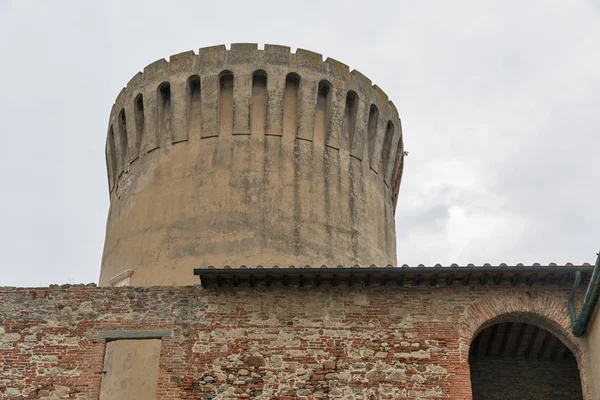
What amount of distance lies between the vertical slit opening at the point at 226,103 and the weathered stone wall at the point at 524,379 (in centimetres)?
770

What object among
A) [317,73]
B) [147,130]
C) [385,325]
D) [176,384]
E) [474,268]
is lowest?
[176,384]

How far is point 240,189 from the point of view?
1938 cm

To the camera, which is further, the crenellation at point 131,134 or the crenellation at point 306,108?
the crenellation at point 131,134

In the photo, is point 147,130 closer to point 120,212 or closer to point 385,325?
point 120,212

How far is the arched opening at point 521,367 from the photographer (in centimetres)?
1675

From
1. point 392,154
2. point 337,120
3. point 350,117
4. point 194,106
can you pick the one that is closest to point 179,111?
point 194,106

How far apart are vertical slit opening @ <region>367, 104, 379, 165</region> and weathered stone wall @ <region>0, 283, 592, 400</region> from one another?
266 inches

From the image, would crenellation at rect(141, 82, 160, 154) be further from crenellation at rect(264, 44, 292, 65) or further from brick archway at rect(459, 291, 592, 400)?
brick archway at rect(459, 291, 592, 400)

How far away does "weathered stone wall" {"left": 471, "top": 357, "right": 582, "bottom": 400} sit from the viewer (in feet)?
55.4

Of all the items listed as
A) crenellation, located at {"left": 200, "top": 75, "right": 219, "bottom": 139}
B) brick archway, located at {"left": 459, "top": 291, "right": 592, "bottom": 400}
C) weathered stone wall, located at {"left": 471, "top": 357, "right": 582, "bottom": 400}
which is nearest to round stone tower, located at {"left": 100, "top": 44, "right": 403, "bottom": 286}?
crenellation, located at {"left": 200, "top": 75, "right": 219, "bottom": 139}

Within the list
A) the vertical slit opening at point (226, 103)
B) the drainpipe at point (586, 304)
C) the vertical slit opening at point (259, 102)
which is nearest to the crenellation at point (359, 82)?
the vertical slit opening at point (259, 102)

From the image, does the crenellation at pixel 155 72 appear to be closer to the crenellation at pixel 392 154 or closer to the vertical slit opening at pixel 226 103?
the vertical slit opening at pixel 226 103

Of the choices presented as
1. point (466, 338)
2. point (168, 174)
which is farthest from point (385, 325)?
point (168, 174)

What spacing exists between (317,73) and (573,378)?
9.03m
